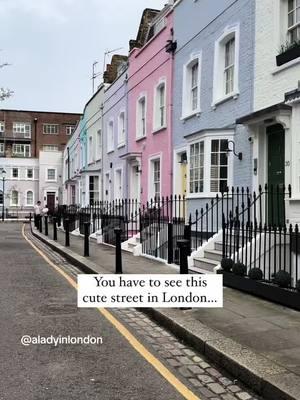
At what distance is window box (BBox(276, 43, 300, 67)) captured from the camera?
424 inches

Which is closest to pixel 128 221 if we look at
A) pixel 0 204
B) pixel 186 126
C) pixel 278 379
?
pixel 186 126

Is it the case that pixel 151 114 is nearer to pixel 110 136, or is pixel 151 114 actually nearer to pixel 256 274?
pixel 110 136

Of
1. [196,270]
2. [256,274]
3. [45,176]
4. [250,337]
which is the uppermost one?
[45,176]

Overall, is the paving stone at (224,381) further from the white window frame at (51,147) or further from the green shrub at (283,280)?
the white window frame at (51,147)

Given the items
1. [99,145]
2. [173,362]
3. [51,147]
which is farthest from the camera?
[51,147]

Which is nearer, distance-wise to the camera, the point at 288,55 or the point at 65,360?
the point at 65,360

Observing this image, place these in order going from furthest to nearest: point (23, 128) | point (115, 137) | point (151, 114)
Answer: point (23, 128)
point (115, 137)
point (151, 114)

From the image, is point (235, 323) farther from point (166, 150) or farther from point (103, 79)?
point (103, 79)

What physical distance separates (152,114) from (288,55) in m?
9.66

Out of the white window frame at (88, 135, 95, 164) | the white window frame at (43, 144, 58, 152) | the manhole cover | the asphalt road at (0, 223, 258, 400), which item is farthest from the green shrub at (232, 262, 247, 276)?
the white window frame at (43, 144, 58, 152)

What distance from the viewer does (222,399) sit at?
15.6 feet

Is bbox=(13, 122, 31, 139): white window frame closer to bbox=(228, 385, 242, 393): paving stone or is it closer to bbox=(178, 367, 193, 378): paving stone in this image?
bbox=(178, 367, 193, 378): paving stone

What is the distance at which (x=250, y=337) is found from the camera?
6.34m

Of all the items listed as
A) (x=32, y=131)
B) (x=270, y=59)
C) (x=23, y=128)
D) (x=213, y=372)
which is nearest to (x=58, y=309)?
(x=213, y=372)
